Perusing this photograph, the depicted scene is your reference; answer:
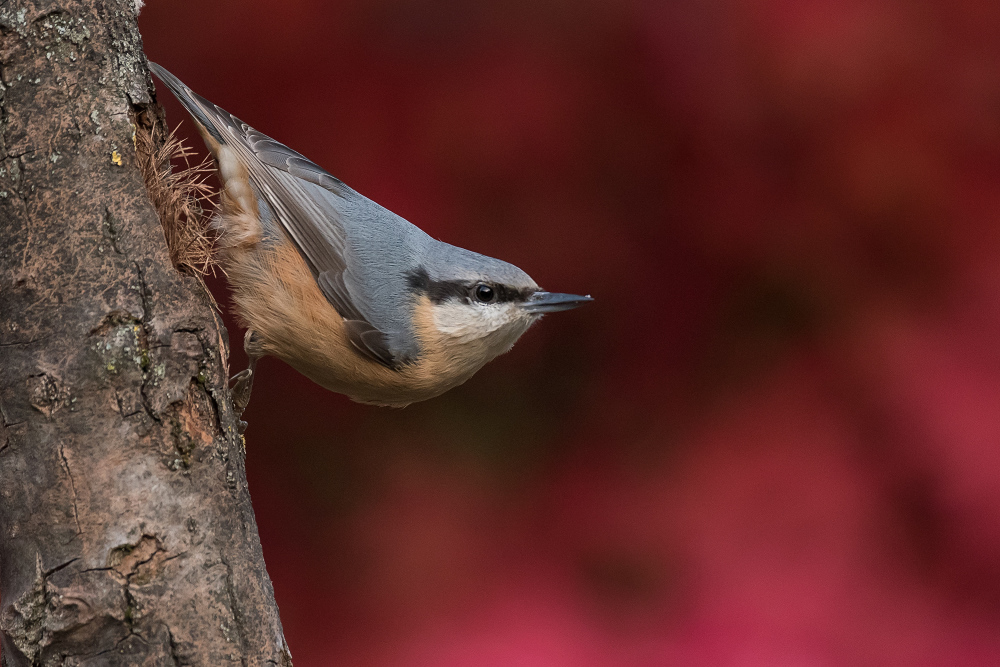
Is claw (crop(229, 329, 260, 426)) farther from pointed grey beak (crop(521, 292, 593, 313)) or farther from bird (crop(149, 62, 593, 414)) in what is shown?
pointed grey beak (crop(521, 292, 593, 313))

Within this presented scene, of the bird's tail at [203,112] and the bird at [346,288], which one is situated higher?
the bird's tail at [203,112]

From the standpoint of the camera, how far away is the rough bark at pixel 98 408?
3.32 feet

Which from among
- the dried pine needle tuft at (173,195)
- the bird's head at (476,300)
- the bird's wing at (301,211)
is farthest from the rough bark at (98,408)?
the bird's head at (476,300)

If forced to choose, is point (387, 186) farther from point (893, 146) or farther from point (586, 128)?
point (893, 146)

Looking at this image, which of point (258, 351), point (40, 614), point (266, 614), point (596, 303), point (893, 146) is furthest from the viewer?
point (596, 303)

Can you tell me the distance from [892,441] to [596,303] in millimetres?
852

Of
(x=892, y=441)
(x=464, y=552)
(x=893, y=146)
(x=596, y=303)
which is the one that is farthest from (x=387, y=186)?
(x=892, y=441)

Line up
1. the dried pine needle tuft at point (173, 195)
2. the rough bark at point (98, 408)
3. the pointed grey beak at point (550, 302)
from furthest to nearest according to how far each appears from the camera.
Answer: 1. the pointed grey beak at point (550, 302)
2. the dried pine needle tuft at point (173, 195)
3. the rough bark at point (98, 408)

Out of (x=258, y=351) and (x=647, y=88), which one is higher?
(x=647, y=88)

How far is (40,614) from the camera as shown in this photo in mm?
993

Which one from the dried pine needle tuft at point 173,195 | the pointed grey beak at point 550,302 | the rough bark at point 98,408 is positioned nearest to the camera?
the rough bark at point 98,408

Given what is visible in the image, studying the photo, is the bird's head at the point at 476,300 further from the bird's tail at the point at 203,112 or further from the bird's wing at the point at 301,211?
the bird's tail at the point at 203,112

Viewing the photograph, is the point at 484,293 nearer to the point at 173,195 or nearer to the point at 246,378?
the point at 246,378

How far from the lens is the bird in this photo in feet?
5.80
